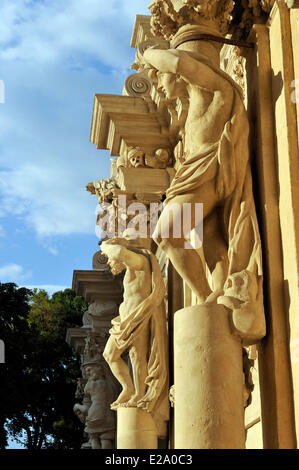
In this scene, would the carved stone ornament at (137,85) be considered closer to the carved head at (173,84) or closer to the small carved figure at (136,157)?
the small carved figure at (136,157)

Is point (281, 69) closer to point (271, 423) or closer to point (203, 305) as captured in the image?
point (203, 305)

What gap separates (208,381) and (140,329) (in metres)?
6.39

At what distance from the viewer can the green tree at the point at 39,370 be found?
101 feet

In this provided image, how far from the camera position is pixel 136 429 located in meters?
10.8

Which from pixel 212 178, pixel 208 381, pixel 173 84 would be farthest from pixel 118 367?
pixel 208 381

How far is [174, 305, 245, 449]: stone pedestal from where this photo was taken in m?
4.86

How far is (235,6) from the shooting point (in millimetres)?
6770

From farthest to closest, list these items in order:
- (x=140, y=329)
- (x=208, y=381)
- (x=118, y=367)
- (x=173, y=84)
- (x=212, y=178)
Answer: (x=118, y=367)
(x=140, y=329)
(x=173, y=84)
(x=212, y=178)
(x=208, y=381)

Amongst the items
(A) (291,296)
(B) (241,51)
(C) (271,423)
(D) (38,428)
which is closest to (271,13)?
(B) (241,51)

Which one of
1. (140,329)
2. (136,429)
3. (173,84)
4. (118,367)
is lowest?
(136,429)

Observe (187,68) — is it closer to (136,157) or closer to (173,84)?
(173,84)

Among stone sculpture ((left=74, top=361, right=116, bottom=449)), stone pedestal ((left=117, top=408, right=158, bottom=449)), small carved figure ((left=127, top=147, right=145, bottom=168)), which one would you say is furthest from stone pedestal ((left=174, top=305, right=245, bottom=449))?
stone sculpture ((left=74, top=361, right=116, bottom=449))
